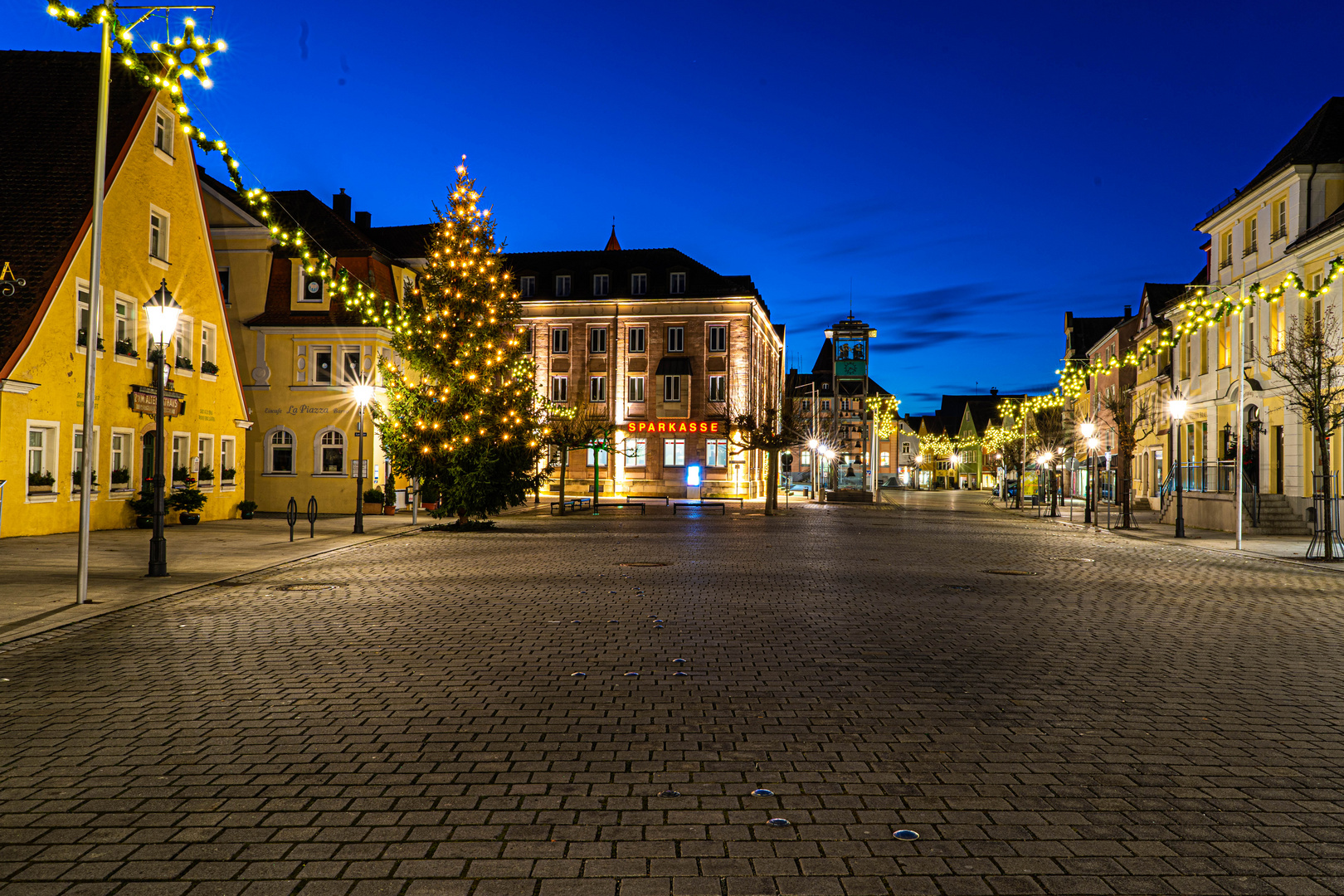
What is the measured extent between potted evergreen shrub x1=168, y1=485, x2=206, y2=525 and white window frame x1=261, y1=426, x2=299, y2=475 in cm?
859

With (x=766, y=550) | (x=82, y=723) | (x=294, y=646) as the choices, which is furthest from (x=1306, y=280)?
(x=82, y=723)

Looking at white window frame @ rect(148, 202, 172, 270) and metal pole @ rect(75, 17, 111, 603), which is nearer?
metal pole @ rect(75, 17, 111, 603)

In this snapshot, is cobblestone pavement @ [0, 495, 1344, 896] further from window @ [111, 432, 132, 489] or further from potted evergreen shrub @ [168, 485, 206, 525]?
potted evergreen shrub @ [168, 485, 206, 525]

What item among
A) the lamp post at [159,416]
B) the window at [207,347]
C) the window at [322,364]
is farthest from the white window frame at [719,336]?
the lamp post at [159,416]

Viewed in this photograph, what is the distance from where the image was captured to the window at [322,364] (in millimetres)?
35406

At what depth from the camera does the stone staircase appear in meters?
27.9

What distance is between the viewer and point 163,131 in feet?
87.9

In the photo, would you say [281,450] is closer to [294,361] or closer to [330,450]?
[330,450]

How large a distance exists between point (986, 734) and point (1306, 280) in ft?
95.8

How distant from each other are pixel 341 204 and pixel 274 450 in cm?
1713

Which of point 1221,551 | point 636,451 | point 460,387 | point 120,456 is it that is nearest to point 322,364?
point 460,387

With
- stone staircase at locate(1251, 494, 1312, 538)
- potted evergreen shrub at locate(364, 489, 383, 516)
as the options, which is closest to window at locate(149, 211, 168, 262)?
potted evergreen shrub at locate(364, 489, 383, 516)

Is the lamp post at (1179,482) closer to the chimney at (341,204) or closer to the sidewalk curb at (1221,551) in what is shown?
the sidewalk curb at (1221,551)

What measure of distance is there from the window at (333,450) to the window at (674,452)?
26320 mm
